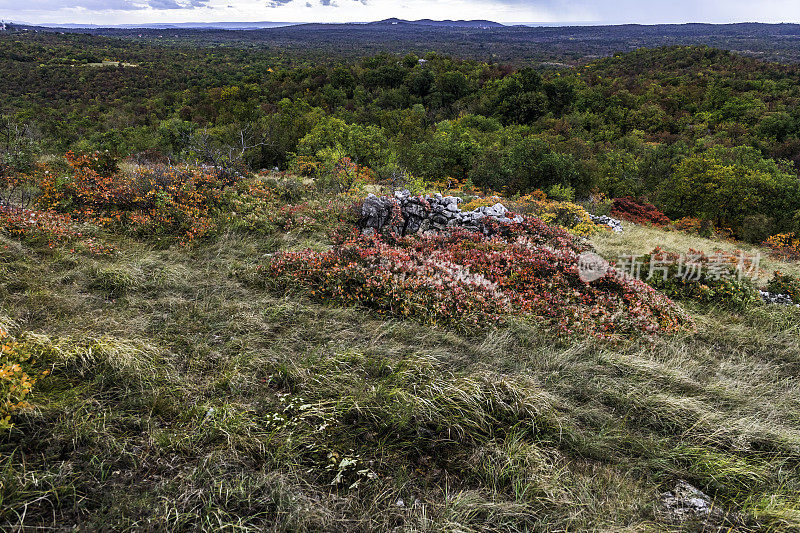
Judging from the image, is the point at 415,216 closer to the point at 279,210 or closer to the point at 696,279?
the point at 279,210

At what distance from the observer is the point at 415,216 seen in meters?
8.36

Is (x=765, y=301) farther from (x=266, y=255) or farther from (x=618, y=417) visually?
(x=266, y=255)

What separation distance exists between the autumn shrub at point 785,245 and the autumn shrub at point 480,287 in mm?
12672

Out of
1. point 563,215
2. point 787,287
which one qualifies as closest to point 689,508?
point 787,287

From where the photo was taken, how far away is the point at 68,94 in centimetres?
4669

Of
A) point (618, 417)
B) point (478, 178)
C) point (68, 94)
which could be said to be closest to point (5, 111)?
point (68, 94)

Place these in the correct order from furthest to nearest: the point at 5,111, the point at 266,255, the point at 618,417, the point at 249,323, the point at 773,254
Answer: the point at 5,111 < the point at 773,254 < the point at 266,255 < the point at 249,323 < the point at 618,417

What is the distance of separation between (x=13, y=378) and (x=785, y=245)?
75.7ft

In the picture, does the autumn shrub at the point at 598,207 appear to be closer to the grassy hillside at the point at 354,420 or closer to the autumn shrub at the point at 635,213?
the autumn shrub at the point at 635,213

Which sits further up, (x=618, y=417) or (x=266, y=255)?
(x=266, y=255)

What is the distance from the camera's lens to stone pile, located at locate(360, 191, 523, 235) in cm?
815

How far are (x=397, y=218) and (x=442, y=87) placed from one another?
51.0 metres

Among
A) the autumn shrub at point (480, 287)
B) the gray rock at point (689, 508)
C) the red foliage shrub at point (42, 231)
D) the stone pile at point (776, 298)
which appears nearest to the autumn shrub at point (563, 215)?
the stone pile at point (776, 298)

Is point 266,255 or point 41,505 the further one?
point 266,255
